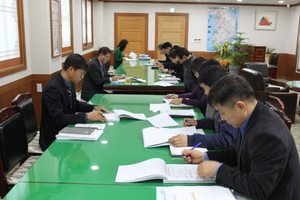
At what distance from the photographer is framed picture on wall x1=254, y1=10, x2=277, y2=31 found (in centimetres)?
978

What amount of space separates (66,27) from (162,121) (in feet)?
14.2

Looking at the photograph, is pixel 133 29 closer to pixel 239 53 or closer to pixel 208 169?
pixel 239 53

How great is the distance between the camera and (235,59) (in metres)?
9.05

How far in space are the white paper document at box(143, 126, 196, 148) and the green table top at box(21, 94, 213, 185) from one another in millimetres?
32

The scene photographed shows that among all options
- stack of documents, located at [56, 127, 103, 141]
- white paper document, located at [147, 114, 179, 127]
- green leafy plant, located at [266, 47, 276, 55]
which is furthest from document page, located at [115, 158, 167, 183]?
green leafy plant, located at [266, 47, 276, 55]

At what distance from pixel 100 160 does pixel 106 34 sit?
8740mm


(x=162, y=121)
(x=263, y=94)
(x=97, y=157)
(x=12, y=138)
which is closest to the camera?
(x=97, y=157)

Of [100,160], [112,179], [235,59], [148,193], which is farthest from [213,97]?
[235,59]

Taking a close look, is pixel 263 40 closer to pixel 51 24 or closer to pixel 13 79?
pixel 51 24

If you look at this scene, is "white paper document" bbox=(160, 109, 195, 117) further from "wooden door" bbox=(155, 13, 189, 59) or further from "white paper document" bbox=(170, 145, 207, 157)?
"wooden door" bbox=(155, 13, 189, 59)

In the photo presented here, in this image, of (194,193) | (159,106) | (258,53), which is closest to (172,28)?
(258,53)

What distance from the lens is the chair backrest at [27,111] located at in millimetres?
2375

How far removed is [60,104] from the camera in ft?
7.93

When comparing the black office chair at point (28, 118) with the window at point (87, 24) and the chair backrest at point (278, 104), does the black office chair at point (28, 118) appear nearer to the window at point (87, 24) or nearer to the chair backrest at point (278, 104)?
the chair backrest at point (278, 104)
